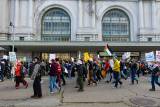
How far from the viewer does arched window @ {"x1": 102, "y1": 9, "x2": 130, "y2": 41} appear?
62459mm

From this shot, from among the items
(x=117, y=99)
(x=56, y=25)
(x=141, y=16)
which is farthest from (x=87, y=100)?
(x=141, y=16)

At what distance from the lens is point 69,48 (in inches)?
2156

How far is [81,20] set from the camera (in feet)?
203

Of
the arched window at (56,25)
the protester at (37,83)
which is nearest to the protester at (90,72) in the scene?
the protester at (37,83)

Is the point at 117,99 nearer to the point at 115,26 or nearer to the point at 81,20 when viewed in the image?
the point at 81,20

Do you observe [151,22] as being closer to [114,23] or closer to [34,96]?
[114,23]

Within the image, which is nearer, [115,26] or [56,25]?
[56,25]

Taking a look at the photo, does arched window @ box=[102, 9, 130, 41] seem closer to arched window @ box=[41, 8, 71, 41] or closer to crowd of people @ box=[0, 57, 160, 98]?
arched window @ box=[41, 8, 71, 41]

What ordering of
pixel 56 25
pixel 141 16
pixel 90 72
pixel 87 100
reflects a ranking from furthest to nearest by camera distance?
pixel 141 16 < pixel 56 25 < pixel 90 72 < pixel 87 100

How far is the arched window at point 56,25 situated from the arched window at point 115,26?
259 inches

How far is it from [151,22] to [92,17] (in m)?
10.7

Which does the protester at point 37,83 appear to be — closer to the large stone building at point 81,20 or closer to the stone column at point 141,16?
the large stone building at point 81,20

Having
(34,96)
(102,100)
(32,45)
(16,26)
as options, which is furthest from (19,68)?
(16,26)

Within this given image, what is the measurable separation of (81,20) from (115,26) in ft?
20.1
